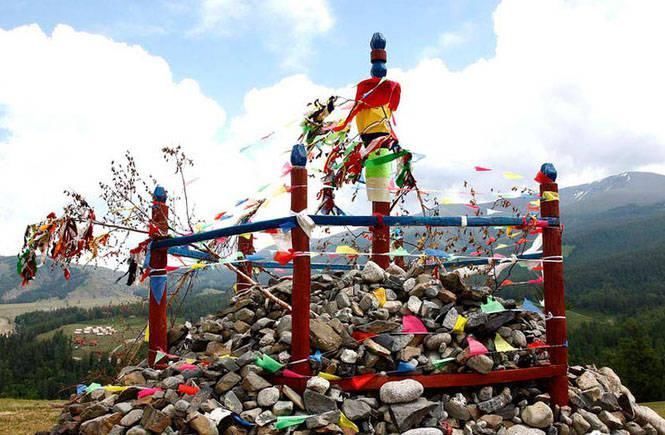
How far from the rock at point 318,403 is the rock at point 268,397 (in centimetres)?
35

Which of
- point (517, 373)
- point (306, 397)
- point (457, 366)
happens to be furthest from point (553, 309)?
point (306, 397)

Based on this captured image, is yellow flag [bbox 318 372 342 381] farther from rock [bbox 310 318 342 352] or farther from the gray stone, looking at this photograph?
the gray stone

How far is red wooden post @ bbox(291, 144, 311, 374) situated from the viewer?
20.4 ft

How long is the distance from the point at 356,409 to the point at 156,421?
6.89 feet

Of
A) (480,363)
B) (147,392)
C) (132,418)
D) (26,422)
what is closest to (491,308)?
(480,363)

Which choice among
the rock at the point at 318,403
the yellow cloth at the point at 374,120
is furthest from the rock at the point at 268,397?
the yellow cloth at the point at 374,120

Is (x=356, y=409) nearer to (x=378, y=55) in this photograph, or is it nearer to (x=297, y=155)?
(x=297, y=155)

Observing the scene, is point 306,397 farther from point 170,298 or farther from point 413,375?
point 170,298

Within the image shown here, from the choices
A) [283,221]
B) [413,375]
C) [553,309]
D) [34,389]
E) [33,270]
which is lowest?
[34,389]

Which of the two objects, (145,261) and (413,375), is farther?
(145,261)

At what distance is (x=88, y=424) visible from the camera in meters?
6.09

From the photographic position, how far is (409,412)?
6039mm

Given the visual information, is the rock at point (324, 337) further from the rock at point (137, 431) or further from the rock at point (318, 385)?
the rock at point (137, 431)

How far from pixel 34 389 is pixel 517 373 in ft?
284
